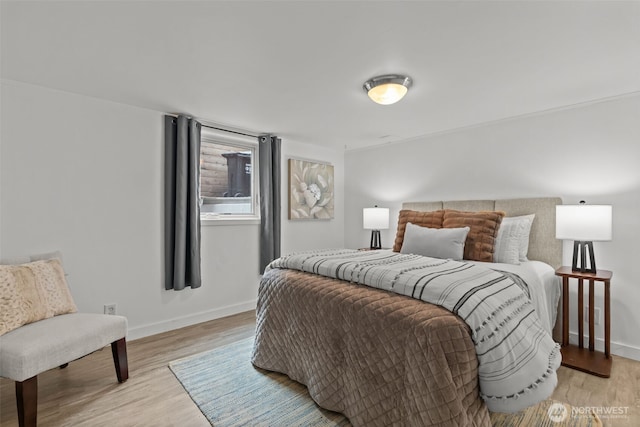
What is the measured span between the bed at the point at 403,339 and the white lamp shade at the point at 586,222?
1.46 feet

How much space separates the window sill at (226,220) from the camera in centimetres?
336

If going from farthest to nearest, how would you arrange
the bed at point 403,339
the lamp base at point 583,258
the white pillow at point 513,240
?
the white pillow at point 513,240, the lamp base at point 583,258, the bed at point 403,339

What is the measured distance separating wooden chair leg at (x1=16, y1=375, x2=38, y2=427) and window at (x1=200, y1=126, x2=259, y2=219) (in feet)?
6.55

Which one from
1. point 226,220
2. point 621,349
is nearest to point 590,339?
point 621,349

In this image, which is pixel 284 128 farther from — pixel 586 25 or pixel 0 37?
pixel 586 25

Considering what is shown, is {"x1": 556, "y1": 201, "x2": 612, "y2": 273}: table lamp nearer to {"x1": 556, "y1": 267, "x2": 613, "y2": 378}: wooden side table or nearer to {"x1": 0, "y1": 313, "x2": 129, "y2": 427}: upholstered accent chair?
{"x1": 556, "y1": 267, "x2": 613, "y2": 378}: wooden side table

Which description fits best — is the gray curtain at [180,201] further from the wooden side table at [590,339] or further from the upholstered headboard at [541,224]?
the wooden side table at [590,339]

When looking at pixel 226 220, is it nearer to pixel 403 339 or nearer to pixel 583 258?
pixel 403 339

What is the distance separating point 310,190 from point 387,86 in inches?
91.1

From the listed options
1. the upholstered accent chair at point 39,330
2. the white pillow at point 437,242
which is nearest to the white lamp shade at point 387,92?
the white pillow at point 437,242

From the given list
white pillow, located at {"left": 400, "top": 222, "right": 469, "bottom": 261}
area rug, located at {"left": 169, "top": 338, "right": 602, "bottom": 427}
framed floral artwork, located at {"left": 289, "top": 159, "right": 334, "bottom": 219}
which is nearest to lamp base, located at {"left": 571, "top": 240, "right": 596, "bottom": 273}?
white pillow, located at {"left": 400, "top": 222, "right": 469, "bottom": 261}

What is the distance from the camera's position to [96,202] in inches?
104

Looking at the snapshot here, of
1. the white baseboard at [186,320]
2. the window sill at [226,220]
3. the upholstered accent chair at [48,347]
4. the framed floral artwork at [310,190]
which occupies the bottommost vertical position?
the white baseboard at [186,320]

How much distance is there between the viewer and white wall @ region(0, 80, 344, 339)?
2307mm
